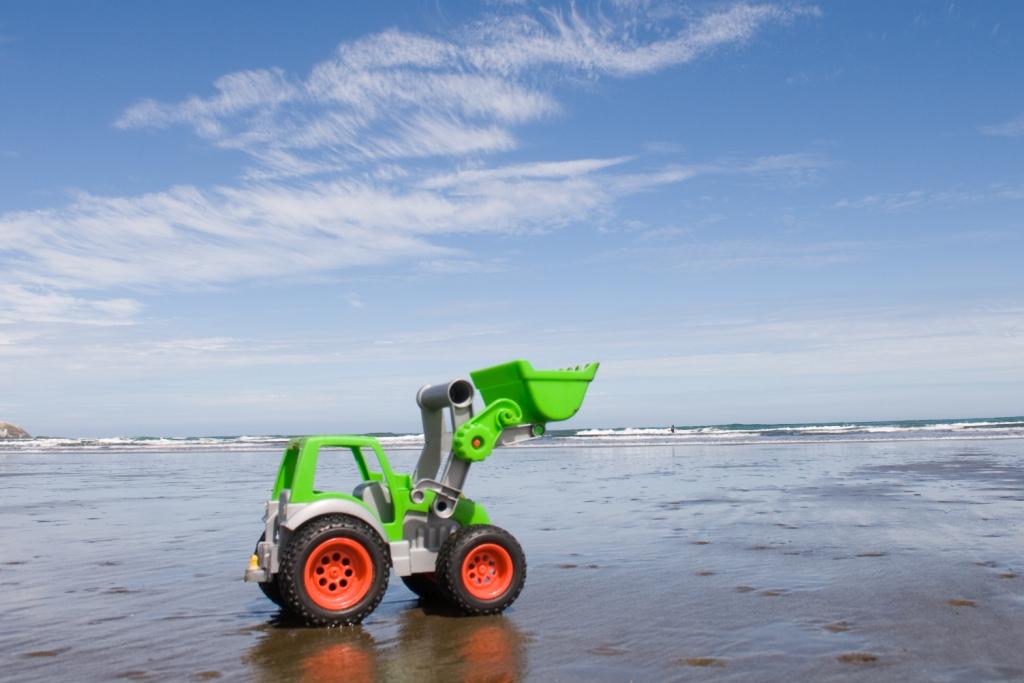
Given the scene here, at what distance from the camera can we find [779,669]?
534cm

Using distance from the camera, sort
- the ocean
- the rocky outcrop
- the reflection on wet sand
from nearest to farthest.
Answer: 1. the reflection on wet sand
2. the ocean
3. the rocky outcrop

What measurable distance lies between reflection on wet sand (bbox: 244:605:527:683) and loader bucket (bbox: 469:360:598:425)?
5.58 feet

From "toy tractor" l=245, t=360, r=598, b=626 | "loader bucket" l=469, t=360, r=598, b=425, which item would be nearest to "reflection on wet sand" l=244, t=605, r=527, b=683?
"toy tractor" l=245, t=360, r=598, b=626

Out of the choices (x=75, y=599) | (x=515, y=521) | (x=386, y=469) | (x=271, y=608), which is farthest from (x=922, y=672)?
(x=515, y=521)

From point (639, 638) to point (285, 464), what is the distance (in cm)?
338

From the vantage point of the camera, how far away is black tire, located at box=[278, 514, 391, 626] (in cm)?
661

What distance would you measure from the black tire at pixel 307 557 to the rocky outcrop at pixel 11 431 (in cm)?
9085

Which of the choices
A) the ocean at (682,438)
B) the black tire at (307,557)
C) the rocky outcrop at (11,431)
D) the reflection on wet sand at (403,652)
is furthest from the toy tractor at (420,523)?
the rocky outcrop at (11,431)

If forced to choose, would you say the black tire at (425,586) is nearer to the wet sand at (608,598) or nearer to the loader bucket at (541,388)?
the wet sand at (608,598)

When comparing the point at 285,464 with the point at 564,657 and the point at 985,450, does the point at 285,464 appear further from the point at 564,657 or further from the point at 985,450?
the point at 985,450

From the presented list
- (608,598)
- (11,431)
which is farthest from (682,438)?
(11,431)

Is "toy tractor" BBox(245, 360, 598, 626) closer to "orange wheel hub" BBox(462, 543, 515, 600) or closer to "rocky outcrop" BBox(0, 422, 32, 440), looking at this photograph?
"orange wheel hub" BBox(462, 543, 515, 600)

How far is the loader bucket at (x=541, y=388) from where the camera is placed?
287 inches

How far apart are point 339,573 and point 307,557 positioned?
0.36 metres
